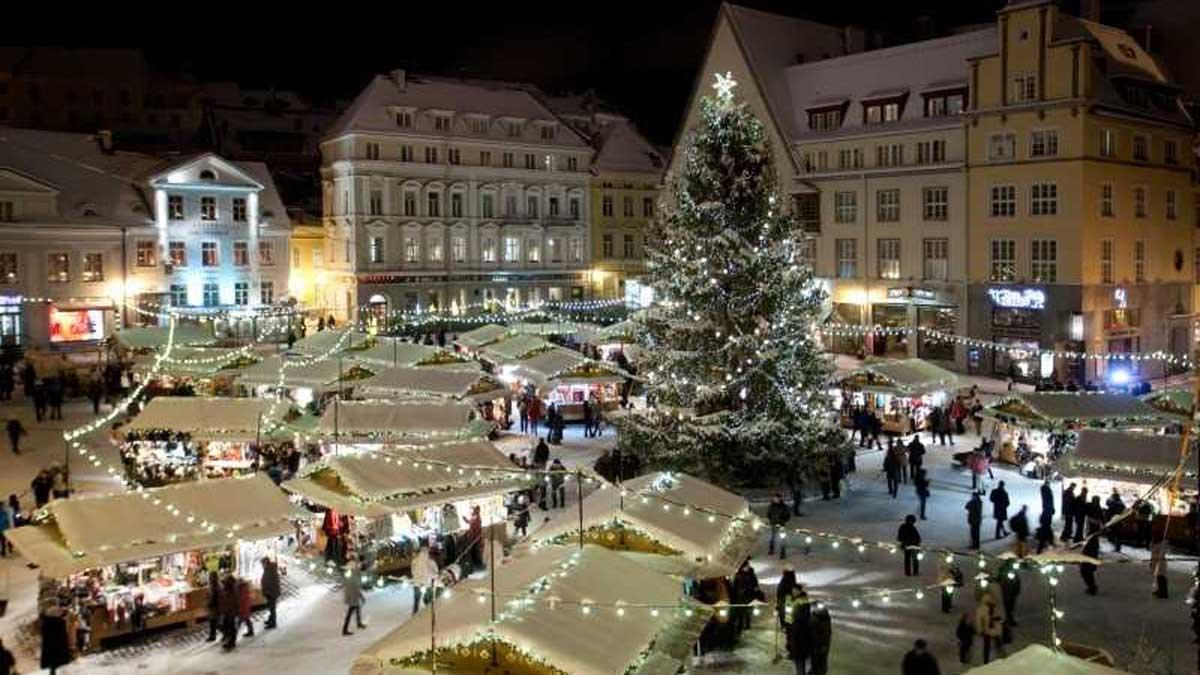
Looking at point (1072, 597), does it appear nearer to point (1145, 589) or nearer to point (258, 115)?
point (1145, 589)

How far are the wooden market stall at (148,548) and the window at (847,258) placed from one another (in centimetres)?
3740

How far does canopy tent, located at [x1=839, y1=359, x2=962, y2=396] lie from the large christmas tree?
7573 millimetres

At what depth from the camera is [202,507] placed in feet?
60.5

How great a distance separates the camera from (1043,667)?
36.0 ft

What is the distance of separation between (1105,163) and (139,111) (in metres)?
61.6

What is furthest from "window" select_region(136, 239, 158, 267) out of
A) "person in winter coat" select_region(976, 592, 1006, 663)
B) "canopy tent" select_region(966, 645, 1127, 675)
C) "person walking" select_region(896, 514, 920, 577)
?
"canopy tent" select_region(966, 645, 1127, 675)

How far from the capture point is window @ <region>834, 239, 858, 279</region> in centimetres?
5175

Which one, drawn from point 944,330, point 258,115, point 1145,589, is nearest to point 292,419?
point 1145,589

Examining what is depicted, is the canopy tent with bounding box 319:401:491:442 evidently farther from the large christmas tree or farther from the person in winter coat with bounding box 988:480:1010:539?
the person in winter coat with bounding box 988:480:1010:539

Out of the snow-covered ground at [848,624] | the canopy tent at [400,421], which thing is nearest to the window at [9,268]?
the canopy tent at [400,421]

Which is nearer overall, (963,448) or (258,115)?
(963,448)

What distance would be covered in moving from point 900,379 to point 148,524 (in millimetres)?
22074

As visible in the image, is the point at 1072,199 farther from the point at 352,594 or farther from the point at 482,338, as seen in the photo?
the point at 352,594

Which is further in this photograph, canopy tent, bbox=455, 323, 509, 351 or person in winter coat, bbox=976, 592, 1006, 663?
canopy tent, bbox=455, 323, 509, 351
